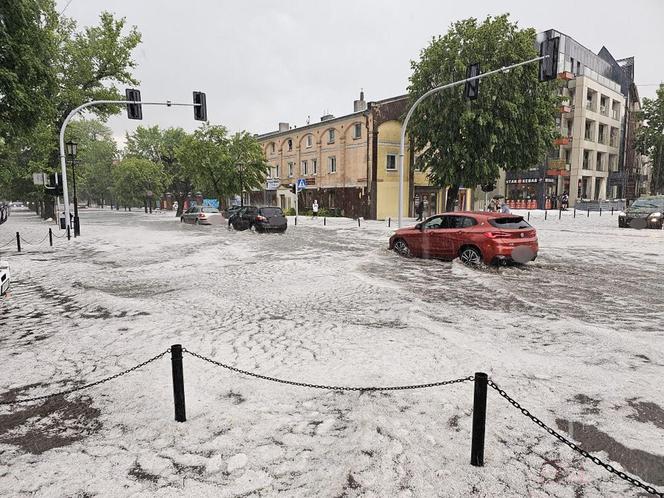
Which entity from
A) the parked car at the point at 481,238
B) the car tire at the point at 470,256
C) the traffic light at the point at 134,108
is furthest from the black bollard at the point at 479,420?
the traffic light at the point at 134,108

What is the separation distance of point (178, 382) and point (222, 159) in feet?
111

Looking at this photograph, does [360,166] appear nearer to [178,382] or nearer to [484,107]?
[484,107]

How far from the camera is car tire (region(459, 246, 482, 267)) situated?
11605 millimetres

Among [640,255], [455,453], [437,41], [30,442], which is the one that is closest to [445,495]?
[455,453]

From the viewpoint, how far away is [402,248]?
566 inches

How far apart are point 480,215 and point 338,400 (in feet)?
28.2

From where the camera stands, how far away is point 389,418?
4.02 meters

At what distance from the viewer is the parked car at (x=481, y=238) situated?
36.8ft

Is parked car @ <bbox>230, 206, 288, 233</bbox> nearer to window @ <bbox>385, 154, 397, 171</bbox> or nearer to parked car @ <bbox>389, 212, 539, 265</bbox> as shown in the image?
parked car @ <bbox>389, 212, 539, 265</bbox>

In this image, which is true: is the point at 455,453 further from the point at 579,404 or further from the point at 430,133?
the point at 430,133

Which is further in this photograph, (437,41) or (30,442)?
(437,41)

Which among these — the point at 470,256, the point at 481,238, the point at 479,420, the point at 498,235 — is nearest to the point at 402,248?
the point at 470,256

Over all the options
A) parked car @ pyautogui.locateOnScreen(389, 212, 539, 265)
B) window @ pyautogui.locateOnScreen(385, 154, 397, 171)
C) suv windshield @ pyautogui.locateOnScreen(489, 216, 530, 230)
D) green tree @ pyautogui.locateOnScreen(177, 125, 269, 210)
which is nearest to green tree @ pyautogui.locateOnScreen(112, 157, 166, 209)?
green tree @ pyautogui.locateOnScreen(177, 125, 269, 210)

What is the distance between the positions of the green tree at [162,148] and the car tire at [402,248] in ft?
135
